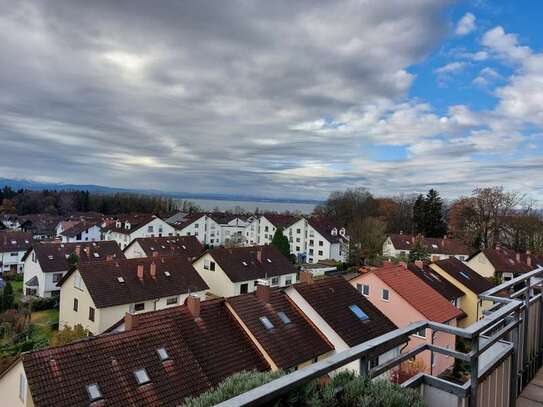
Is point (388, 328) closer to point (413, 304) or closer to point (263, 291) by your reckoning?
point (413, 304)

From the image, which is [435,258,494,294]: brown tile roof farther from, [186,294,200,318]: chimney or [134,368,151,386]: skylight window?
[134,368,151,386]: skylight window

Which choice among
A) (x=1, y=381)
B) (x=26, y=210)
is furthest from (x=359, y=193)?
(x=26, y=210)

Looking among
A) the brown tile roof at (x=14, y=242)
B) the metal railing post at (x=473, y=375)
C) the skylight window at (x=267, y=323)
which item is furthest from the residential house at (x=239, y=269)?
the brown tile roof at (x=14, y=242)

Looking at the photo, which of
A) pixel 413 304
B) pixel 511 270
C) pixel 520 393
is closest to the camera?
pixel 520 393

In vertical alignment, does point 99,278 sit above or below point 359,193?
below

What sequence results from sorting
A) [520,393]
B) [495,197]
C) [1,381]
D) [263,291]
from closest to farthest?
[520,393]
[1,381]
[263,291]
[495,197]

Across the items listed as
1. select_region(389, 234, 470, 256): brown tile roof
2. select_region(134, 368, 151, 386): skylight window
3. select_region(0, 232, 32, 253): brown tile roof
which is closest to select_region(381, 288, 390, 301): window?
select_region(134, 368, 151, 386): skylight window
